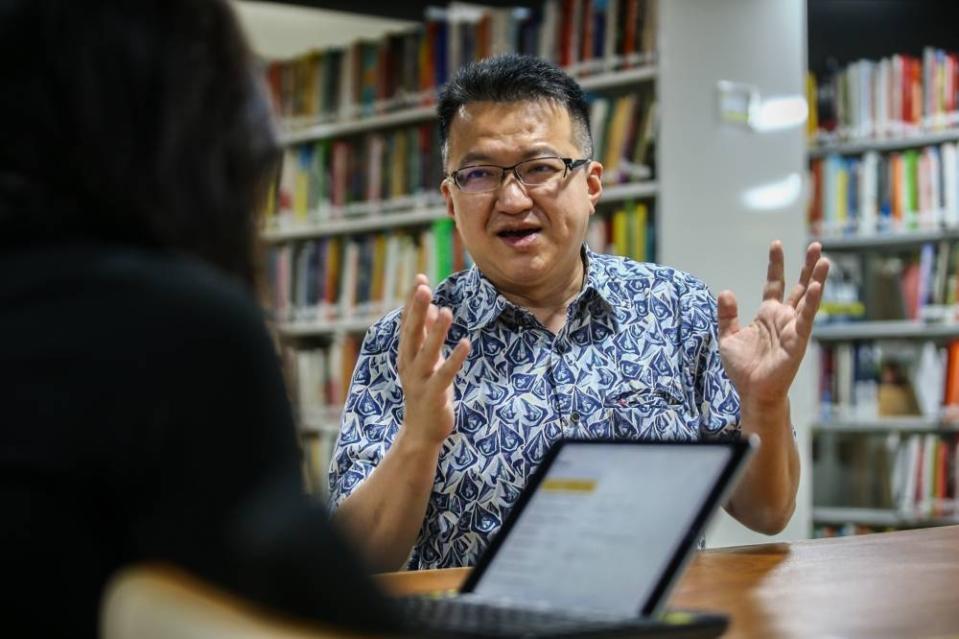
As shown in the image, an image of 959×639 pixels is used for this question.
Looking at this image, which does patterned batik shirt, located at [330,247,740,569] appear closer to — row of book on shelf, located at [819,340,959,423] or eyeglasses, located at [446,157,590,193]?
eyeglasses, located at [446,157,590,193]

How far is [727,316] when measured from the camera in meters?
1.80

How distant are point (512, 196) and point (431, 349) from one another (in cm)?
48

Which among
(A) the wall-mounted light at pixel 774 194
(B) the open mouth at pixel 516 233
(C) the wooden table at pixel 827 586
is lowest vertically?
(C) the wooden table at pixel 827 586

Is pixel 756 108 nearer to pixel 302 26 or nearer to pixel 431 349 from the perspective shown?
pixel 431 349

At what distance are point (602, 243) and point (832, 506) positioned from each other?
1.82 metres

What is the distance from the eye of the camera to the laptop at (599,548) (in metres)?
0.97

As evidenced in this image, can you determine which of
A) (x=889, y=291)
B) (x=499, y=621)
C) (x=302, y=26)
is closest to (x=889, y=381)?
(x=889, y=291)

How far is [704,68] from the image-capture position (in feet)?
13.2

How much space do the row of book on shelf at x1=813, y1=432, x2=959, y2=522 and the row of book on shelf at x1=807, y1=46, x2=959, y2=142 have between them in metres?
1.22

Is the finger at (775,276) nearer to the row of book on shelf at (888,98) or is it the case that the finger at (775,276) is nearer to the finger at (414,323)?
the finger at (414,323)

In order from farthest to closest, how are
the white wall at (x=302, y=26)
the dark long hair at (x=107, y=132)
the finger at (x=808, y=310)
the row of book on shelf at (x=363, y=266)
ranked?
the white wall at (x=302, y=26), the row of book on shelf at (x=363, y=266), the finger at (x=808, y=310), the dark long hair at (x=107, y=132)

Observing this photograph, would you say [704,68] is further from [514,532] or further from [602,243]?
[514,532]

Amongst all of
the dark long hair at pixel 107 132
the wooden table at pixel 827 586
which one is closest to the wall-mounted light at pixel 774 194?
the wooden table at pixel 827 586

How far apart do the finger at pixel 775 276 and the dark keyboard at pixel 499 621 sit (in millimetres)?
894
